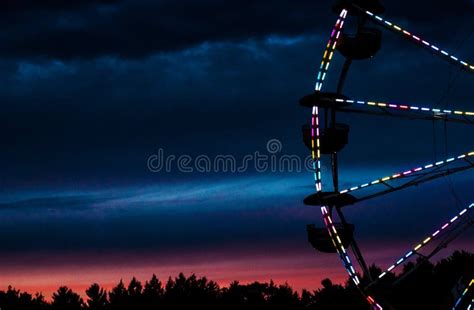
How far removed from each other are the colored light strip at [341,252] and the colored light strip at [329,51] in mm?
3499

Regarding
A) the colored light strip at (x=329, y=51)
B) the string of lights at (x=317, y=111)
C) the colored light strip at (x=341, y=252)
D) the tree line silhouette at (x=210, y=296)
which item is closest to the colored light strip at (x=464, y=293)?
the colored light strip at (x=341, y=252)

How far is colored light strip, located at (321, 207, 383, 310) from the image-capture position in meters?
24.2

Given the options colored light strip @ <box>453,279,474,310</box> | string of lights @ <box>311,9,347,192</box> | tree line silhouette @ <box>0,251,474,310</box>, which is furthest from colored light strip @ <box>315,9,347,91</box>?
tree line silhouette @ <box>0,251,474,310</box>

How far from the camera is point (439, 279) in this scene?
58.7 metres

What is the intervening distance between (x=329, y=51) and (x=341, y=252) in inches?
209

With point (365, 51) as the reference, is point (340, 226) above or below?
below

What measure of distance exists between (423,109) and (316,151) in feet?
9.95

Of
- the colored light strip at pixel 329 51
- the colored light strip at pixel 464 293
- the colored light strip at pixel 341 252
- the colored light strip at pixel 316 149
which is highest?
the colored light strip at pixel 329 51

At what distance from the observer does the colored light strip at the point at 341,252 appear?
24203mm

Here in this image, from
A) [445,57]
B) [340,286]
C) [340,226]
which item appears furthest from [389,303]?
[340,286]

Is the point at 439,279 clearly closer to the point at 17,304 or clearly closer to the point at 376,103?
the point at 17,304

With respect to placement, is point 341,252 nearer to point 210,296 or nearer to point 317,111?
point 317,111

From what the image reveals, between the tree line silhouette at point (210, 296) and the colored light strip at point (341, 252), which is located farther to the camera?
the tree line silhouette at point (210, 296)

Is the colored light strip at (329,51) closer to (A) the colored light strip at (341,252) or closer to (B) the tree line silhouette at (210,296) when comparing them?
(A) the colored light strip at (341,252)
